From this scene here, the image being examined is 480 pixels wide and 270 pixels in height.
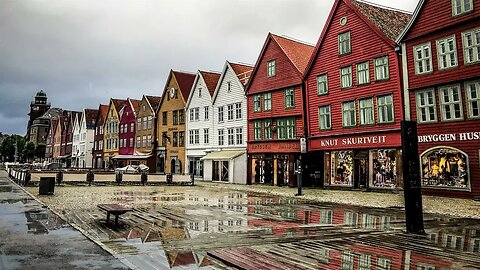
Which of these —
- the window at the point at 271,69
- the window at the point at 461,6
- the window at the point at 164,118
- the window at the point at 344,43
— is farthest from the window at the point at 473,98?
the window at the point at 164,118

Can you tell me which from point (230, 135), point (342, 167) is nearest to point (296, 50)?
point (230, 135)

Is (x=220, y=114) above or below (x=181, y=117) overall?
below

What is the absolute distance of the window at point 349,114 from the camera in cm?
2788

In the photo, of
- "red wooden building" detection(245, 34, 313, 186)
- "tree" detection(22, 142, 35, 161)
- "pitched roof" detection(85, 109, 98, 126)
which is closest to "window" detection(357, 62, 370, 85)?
"red wooden building" detection(245, 34, 313, 186)

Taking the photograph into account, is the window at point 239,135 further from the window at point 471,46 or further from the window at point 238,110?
the window at point 471,46

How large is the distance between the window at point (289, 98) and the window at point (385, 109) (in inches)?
342

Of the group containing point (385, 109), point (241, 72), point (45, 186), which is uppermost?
point (241, 72)

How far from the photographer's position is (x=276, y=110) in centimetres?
3469

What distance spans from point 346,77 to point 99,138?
5904 centimetres

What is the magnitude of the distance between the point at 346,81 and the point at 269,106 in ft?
29.1

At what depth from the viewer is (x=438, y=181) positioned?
72.2 ft

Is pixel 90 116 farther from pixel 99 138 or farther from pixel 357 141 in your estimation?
pixel 357 141

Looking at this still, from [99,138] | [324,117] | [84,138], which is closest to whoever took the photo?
[324,117]

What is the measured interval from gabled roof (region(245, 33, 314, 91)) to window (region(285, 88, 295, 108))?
74.2 inches
